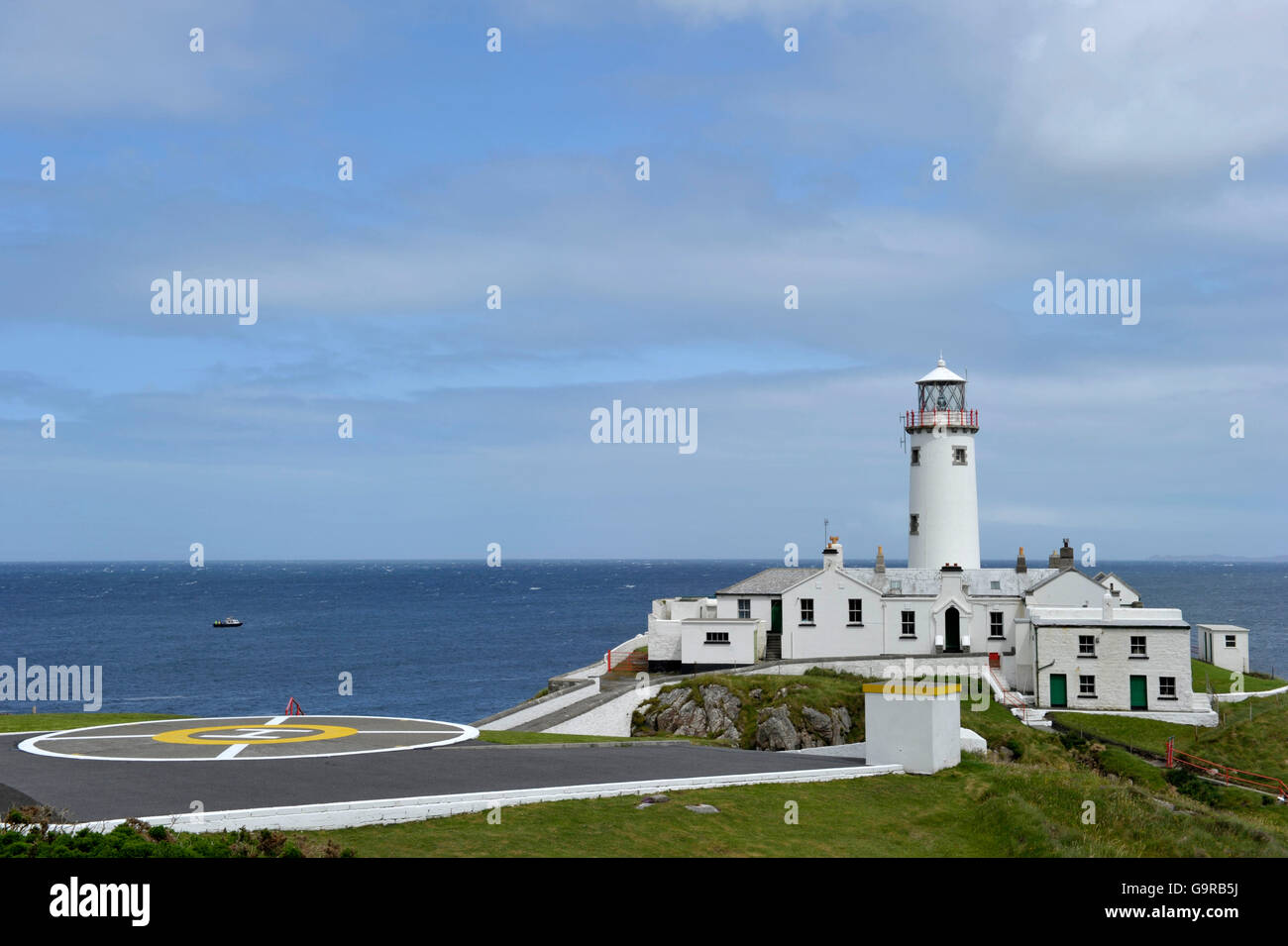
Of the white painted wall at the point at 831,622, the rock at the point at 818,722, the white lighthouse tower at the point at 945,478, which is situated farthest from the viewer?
the white lighthouse tower at the point at 945,478

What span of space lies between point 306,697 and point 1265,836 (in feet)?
228

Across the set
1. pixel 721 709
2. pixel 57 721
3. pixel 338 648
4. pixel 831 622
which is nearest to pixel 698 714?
pixel 721 709

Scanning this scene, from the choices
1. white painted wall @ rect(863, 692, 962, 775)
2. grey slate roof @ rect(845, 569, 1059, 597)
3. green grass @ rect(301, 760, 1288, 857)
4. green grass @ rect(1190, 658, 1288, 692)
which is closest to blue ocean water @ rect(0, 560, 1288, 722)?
grey slate roof @ rect(845, 569, 1059, 597)

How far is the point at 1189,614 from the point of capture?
151 metres

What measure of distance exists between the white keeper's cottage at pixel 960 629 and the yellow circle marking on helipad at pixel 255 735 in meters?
25.1

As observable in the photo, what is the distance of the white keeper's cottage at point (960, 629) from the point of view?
47.7 metres

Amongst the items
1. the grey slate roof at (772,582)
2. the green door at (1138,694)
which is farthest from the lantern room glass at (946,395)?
the green door at (1138,694)

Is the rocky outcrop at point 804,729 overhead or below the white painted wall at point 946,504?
below

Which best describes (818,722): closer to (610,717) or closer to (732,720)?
(732,720)

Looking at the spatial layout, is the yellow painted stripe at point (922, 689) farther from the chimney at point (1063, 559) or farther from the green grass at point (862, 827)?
the chimney at point (1063, 559)

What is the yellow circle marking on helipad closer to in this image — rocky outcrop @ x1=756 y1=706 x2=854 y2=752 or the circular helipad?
the circular helipad

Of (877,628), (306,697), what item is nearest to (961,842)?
(877,628)

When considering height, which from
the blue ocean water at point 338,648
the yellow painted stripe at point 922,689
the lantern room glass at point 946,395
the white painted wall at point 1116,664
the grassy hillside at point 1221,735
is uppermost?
the lantern room glass at point 946,395
